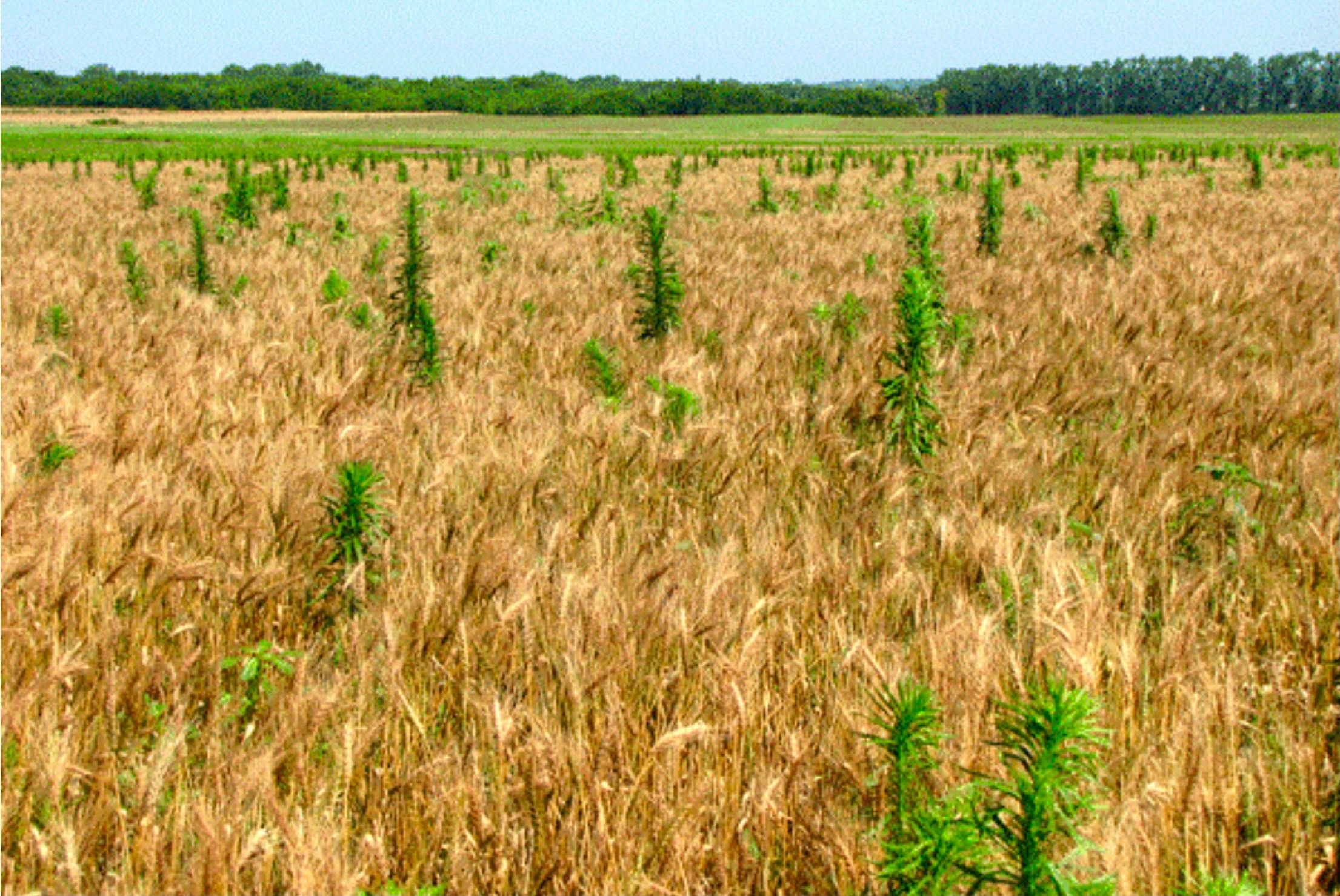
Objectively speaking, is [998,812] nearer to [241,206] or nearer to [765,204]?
[241,206]

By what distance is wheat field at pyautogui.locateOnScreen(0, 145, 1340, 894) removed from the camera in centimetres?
183

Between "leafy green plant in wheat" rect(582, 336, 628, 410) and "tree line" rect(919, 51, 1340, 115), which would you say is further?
"tree line" rect(919, 51, 1340, 115)

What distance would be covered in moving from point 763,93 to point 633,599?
135769 millimetres

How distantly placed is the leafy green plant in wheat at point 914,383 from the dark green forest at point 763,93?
4674 inches

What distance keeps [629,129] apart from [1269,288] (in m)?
76.8

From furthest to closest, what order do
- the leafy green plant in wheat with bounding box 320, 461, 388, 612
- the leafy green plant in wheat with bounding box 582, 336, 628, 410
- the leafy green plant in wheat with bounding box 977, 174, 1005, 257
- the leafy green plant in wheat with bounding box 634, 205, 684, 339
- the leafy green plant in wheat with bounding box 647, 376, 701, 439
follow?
the leafy green plant in wheat with bounding box 977, 174, 1005, 257
the leafy green plant in wheat with bounding box 634, 205, 684, 339
the leafy green plant in wheat with bounding box 582, 336, 628, 410
the leafy green plant in wheat with bounding box 647, 376, 701, 439
the leafy green plant in wheat with bounding box 320, 461, 388, 612

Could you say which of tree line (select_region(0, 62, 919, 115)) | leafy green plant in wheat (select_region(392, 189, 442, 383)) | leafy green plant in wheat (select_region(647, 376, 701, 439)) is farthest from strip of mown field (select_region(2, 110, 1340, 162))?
leafy green plant in wheat (select_region(647, 376, 701, 439))

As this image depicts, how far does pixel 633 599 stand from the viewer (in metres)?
2.47

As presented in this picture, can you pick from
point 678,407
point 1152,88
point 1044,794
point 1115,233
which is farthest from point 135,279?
point 1152,88

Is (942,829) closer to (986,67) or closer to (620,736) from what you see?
(620,736)

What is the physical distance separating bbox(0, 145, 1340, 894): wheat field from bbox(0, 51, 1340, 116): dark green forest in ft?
387

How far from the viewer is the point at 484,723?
7.06 feet

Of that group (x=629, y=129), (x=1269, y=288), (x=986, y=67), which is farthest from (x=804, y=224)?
(x=986, y=67)

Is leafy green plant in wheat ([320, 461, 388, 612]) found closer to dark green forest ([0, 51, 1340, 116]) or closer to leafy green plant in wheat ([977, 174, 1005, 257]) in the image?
leafy green plant in wheat ([977, 174, 1005, 257])
